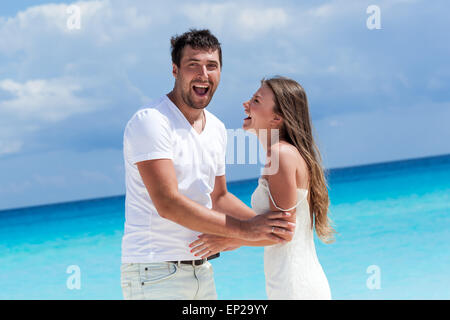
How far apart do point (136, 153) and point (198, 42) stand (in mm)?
699

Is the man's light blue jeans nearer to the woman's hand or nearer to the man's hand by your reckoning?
the woman's hand

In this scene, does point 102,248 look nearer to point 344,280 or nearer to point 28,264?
point 28,264

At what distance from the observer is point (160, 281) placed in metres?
2.68

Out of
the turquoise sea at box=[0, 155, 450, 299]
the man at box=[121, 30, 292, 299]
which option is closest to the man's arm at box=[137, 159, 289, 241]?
the man at box=[121, 30, 292, 299]

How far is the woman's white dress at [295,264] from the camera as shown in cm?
284

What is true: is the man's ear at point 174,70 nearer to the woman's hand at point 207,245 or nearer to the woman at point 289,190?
the woman at point 289,190

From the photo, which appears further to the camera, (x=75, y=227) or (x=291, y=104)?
(x=75, y=227)

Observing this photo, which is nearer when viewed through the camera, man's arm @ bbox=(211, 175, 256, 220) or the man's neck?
the man's neck

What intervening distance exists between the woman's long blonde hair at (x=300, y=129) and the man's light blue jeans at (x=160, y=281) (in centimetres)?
76

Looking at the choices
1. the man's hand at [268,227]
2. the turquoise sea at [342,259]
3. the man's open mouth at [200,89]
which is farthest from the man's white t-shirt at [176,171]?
the turquoise sea at [342,259]

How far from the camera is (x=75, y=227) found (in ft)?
68.6

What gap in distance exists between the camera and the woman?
278 cm
